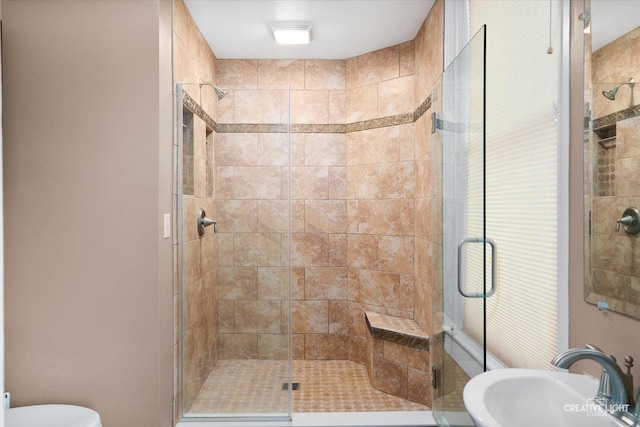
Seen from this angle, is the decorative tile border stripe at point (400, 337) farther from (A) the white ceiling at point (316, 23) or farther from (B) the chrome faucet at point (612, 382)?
(A) the white ceiling at point (316, 23)

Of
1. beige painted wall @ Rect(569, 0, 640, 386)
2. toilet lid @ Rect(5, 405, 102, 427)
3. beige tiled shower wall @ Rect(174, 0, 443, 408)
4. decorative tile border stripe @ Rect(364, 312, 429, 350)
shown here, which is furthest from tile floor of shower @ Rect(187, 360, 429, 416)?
beige painted wall @ Rect(569, 0, 640, 386)

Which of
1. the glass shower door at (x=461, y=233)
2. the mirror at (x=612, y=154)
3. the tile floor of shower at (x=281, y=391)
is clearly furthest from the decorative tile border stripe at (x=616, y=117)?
the tile floor of shower at (x=281, y=391)

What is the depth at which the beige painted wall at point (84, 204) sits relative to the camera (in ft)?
6.69

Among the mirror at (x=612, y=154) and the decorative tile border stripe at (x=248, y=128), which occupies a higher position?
the decorative tile border stripe at (x=248, y=128)

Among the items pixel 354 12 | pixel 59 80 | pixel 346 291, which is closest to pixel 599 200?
pixel 354 12

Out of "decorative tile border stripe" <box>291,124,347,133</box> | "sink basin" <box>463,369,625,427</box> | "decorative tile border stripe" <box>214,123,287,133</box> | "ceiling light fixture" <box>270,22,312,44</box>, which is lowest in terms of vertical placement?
"sink basin" <box>463,369,625,427</box>

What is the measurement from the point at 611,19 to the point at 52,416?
8.52 feet

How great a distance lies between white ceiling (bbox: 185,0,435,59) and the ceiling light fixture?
5cm

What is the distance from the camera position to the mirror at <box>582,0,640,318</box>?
1.18m

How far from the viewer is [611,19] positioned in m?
1.27

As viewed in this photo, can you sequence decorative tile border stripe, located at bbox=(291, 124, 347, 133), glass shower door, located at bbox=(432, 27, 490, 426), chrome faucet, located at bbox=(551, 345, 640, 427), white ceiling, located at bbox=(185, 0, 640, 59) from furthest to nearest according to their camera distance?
decorative tile border stripe, located at bbox=(291, 124, 347, 133) → white ceiling, located at bbox=(185, 0, 640, 59) → glass shower door, located at bbox=(432, 27, 490, 426) → chrome faucet, located at bbox=(551, 345, 640, 427)

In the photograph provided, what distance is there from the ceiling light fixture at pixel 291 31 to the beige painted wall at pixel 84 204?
1.14 meters

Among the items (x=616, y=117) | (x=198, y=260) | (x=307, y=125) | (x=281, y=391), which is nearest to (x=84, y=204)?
(x=198, y=260)

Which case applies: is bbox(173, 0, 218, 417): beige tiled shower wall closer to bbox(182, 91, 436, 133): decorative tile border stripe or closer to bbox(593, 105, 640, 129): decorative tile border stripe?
bbox(182, 91, 436, 133): decorative tile border stripe
